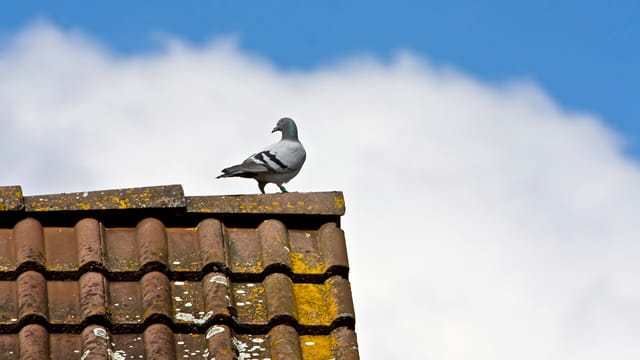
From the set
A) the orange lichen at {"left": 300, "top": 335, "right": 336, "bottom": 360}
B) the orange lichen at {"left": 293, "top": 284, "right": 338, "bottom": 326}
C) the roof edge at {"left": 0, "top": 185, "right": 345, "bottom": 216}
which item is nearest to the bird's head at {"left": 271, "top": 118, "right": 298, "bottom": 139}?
the roof edge at {"left": 0, "top": 185, "right": 345, "bottom": 216}

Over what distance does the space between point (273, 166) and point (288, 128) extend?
2.22 feet

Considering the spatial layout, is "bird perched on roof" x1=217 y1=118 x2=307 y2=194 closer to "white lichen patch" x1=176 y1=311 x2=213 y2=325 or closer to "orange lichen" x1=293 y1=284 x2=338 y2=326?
"orange lichen" x1=293 y1=284 x2=338 y2=326

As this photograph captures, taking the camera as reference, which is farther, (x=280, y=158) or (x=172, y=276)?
(x=280, y=158)

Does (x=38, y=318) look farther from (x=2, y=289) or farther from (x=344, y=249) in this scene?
(x=344, y=249)

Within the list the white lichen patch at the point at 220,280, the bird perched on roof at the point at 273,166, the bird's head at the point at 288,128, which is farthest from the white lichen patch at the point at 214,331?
the bird's head at the point at 288,128

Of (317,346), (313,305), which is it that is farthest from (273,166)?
(317,346)

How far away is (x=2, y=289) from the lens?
5.39 metres

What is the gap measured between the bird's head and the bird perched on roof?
9.5 inches

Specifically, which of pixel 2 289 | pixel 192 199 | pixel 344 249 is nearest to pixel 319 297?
pixel 344 249

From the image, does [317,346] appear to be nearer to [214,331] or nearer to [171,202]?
[214,331]

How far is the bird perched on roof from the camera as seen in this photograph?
8.10 meters

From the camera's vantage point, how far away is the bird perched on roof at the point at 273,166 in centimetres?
810

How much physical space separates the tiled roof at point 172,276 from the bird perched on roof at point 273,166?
2.04 meters

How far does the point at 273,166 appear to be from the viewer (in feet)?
26.6
